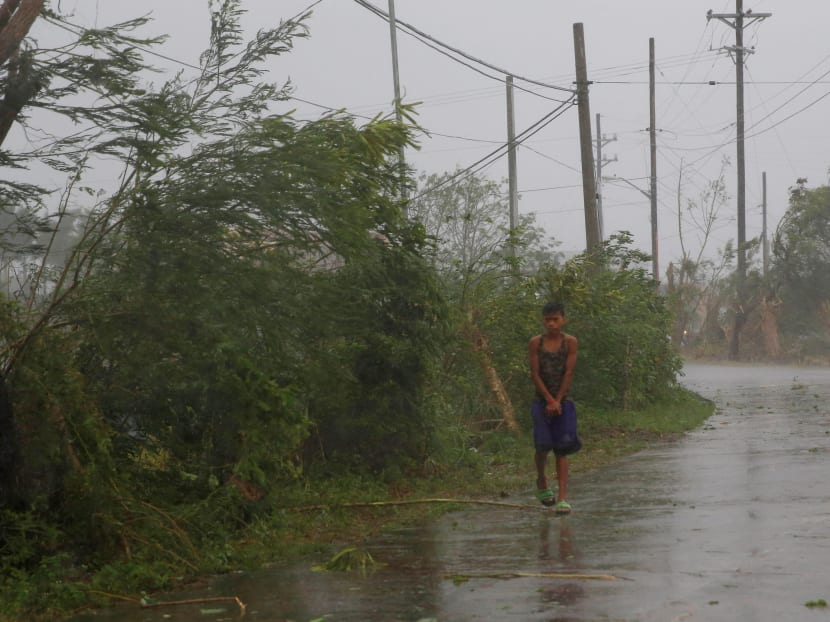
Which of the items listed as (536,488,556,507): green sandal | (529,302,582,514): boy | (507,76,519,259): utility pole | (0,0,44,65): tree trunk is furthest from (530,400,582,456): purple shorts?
(507,76,519,259): utility pole

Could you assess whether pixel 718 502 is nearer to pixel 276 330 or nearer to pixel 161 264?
pixel 276 330

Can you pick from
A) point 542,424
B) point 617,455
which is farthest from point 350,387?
point 617,455

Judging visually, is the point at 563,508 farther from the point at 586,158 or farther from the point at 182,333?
the point at 586,158

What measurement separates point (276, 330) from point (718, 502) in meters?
4.04

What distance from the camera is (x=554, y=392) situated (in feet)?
34.1

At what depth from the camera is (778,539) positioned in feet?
26.9

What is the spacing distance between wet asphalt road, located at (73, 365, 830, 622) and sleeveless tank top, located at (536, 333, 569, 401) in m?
1.07

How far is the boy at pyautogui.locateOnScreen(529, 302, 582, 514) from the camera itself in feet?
33.8

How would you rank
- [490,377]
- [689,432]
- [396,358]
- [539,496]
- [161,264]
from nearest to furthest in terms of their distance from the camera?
[161,264], [539,496], [396,358], [490,377], [689,432]

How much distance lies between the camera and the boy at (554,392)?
1030 centimetres

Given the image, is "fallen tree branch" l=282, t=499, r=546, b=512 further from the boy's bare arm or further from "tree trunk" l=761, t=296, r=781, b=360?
"tree trunk" l=761, t=296, r=781, b=360

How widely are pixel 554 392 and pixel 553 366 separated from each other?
22 cm

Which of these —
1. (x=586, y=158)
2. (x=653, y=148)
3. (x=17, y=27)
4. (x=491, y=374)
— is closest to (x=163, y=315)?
(x=17, y=27)

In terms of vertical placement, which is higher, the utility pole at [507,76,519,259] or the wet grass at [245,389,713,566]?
the utility pole at [507,76,519,259]
